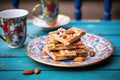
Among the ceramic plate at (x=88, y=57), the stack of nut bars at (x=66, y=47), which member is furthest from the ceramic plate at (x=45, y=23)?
the stack of nut bars at (x=66, y=47)

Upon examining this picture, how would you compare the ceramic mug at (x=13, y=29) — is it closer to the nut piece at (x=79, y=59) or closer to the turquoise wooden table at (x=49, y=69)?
the turquoise wooden table at (x=49, y=69)

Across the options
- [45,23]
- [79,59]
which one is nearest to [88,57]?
[79,59]

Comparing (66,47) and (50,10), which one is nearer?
(66,47)

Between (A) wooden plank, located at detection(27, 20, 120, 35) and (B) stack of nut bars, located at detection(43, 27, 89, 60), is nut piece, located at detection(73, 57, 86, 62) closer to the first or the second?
(B) stack of nut bars, located at detection(43, 27, 89, 60)

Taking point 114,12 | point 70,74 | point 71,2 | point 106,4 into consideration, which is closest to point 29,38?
point 70,74

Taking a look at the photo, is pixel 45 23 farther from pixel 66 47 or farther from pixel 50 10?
pixel 66 47

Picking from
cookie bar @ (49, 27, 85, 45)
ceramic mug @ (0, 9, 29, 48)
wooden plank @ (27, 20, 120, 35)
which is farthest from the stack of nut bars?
wooden plank @ (27, 20, 120, 35)

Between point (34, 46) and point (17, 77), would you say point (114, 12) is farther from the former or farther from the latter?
point (17, 77)
